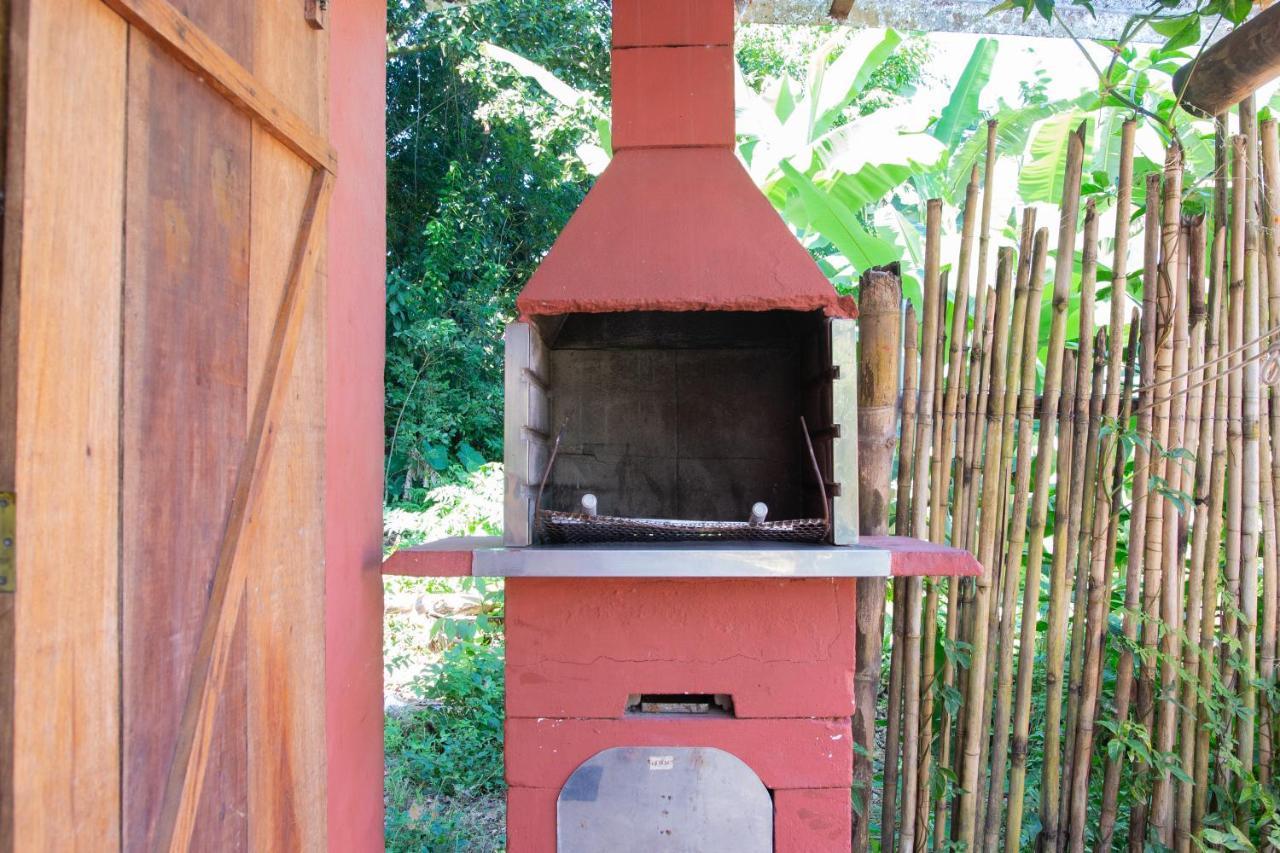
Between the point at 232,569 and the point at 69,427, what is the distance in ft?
1.40

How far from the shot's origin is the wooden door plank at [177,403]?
1.17m

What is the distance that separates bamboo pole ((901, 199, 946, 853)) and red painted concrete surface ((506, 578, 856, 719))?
570mm

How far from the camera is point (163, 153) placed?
1241 mm

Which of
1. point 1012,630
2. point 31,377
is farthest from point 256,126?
point 1012,630

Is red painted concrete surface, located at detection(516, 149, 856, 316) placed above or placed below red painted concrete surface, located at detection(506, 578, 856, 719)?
above

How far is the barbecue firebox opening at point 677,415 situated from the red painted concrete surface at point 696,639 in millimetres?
829

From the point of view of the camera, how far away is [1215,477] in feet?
8.11

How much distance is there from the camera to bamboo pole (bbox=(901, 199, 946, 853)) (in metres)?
2.51

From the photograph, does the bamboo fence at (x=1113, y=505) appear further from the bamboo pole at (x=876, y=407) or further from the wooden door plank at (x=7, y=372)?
the wooden door plank at (x=7, y=372)

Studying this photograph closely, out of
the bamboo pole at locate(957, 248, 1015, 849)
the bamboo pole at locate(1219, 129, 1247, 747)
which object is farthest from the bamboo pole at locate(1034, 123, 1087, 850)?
the bamboo pole at locate(1219, 129, 1247, 747)

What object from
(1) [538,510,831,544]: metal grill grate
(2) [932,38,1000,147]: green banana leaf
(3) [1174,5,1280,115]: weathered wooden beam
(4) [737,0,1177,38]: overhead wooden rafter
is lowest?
(1) [538,510,831,544]: metal grill grate

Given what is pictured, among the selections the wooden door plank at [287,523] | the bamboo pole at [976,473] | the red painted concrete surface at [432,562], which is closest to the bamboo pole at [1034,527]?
the bamboo pole at [976,473]

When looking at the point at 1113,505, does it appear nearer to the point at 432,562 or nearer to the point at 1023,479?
the point at 1023,479

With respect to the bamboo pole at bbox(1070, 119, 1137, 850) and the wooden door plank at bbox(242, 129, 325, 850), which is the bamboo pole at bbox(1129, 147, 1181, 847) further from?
the wooden door plank at bbox(242, 129, 325, 850)
